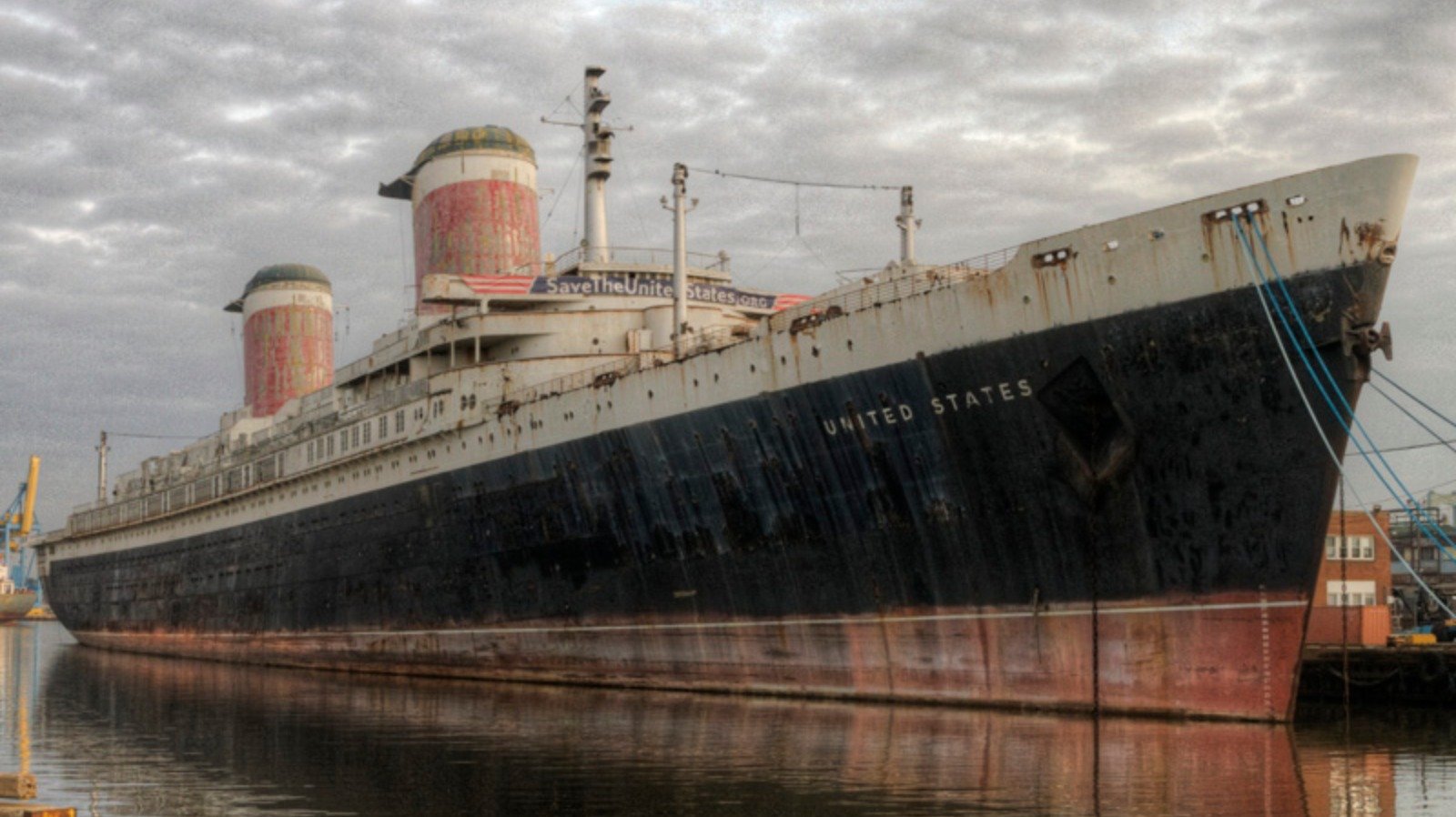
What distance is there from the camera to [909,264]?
25.2 metres

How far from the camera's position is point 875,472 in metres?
22.0

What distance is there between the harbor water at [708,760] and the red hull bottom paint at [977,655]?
49 centimetres

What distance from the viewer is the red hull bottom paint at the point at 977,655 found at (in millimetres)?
18578

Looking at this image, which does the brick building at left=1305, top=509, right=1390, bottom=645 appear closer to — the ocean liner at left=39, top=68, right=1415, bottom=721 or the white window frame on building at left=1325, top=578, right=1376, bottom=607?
the white window frame on building at left=1325, top=578, right=1376, bottom=607

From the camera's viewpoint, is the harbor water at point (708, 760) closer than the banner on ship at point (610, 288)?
Yes

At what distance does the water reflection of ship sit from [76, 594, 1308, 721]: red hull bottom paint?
1.69ft

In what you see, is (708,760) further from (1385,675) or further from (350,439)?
(350,439)

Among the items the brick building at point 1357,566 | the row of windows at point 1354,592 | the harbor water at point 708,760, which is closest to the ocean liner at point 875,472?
the harbor water at point 708,760

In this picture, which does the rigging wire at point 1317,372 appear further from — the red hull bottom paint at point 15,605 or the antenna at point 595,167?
the red hull bottom paint at point 15,605

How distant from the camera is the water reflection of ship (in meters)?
13.8

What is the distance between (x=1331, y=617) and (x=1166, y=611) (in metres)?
11.4

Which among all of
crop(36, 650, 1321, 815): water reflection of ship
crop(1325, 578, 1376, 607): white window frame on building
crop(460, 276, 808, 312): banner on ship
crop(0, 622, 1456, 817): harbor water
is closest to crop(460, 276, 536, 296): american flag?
crop(460, 276, 808, 312): banner on ship

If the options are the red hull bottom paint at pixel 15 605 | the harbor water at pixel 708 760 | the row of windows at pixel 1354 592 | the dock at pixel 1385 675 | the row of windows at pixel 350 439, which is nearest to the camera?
the harbor water at pixel 708 760

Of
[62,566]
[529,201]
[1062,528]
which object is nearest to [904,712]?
[1062,528]
